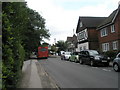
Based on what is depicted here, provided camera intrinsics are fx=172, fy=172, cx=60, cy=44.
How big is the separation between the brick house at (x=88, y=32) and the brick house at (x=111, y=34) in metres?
3.92

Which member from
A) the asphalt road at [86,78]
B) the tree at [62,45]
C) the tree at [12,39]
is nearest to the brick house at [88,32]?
the asphalt road at [86,78]

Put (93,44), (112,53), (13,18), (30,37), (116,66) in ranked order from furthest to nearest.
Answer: (30,37) → (93,44) → (112,53) → (116,66) → (13,18)

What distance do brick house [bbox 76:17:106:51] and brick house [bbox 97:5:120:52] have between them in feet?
12.9

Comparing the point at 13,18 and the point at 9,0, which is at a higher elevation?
the point at 9,0

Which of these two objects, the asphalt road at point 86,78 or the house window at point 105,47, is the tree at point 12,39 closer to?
the asphalt road at point 86,78

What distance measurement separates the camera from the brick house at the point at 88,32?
3600cm

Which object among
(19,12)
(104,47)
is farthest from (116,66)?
(104,47)

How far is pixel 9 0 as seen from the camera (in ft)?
18.6

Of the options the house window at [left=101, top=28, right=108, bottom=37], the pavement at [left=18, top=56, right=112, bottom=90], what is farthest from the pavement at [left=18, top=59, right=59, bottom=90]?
the house window at [left=101, top=28, right=108, bottom=37]

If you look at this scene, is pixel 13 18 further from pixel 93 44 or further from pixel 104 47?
pixel 93 44

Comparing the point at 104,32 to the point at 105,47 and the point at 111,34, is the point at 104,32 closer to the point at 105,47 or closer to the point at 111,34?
the point at 105,47

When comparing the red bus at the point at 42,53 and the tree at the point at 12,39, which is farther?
the red bus at the point at 42,53

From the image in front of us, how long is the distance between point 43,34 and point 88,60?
31767mm

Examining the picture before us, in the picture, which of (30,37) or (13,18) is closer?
(13,18)
